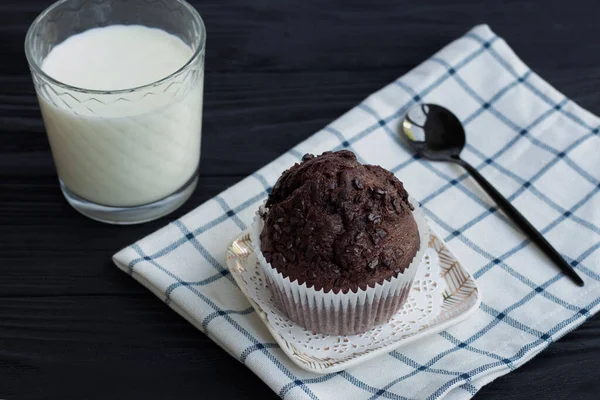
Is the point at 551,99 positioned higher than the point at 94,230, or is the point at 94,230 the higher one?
the point at 551,99

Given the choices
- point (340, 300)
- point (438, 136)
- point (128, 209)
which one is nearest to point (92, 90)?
point (128, 209)

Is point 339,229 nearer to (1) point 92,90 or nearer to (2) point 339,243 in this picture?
(2) point 339,243

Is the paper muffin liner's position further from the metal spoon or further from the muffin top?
the metal spoon

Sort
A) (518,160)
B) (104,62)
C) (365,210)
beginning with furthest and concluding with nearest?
(518,160) → (104,62) → (365,210)

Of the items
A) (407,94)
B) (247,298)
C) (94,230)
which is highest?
(407,94)

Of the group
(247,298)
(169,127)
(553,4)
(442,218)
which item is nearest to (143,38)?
(169,127)

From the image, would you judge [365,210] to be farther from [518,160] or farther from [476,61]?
[476,61]

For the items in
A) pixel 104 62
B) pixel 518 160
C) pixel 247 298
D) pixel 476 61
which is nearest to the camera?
pixel 247 298

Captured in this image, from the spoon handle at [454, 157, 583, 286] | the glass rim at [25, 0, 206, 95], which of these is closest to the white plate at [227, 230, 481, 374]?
the spoon handle at [454, 157, 583, 286]
